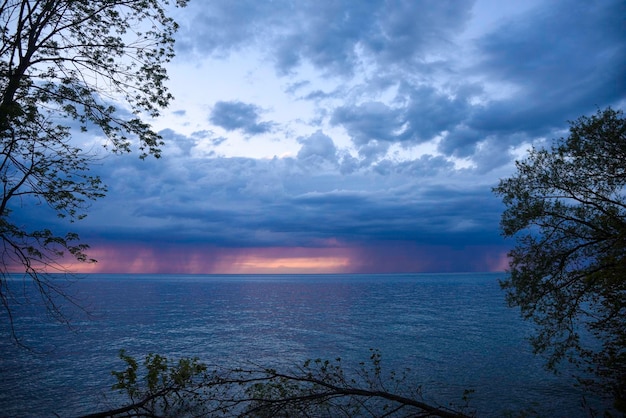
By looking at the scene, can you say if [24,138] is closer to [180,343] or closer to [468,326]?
[180,343]

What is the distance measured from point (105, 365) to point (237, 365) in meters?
→ 11.9

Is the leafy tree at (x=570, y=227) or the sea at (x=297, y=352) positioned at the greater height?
the leafy tree at (x=570, y=227)

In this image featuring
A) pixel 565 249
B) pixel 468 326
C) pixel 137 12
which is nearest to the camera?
pixel 137 12

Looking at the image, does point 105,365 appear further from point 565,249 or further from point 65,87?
point 565,249

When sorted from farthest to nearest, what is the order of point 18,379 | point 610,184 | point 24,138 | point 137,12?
1. point 18,379
2. point 610,184
3. point 137,12
4. point 24,138

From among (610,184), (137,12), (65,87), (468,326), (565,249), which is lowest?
(468,326)

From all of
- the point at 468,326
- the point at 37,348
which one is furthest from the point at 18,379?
the point at 468,326

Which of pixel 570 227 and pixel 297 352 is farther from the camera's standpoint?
pixel 297 352

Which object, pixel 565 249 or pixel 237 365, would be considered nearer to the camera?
pixel 565 249

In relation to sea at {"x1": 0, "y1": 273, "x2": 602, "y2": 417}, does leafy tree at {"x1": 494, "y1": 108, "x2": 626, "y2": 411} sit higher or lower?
higher

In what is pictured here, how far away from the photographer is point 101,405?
71.5 ft

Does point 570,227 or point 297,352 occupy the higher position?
point 570,227

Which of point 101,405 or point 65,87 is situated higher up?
point 65,87

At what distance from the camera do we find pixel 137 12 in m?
13.1
